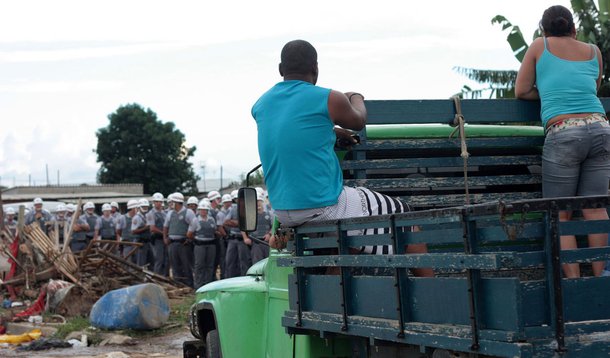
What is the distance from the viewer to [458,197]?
6645 mm

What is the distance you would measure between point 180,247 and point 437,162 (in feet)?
59.5

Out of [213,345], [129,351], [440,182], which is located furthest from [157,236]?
[440,182]

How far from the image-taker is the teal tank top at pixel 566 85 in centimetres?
630

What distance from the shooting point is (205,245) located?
23.3 meters

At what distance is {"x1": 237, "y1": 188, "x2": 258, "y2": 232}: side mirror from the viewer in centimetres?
639

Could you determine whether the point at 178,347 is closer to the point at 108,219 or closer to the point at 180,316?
the point at 180,316

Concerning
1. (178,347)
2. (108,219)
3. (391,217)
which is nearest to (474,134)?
(391,217)

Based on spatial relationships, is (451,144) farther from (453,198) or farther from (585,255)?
(585,255)

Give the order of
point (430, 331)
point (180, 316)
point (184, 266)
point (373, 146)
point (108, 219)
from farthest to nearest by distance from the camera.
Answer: point (108, 219) < point (184, 266) < point (180, 316) < point (373, 146) < point (430, 331)

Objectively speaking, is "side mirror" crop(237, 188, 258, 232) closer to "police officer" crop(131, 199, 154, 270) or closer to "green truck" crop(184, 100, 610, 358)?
"green truck" crop(184, 100, 610, 358)

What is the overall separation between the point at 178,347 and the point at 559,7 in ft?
29.7

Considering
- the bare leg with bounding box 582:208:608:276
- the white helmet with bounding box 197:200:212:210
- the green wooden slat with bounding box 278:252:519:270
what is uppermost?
the white helmet with bounding box 197:200:212:210

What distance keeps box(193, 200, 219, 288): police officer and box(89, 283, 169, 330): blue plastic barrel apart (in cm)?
784

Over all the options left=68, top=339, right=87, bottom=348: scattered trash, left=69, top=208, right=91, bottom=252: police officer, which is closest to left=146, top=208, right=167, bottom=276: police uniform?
left=69, top=208, right=91, bottom=252: police officer
